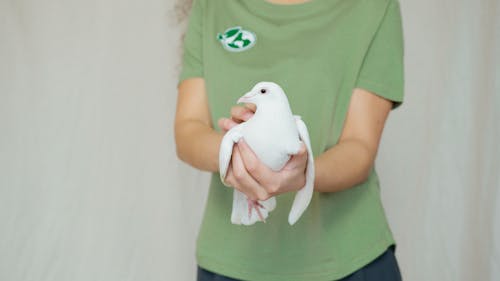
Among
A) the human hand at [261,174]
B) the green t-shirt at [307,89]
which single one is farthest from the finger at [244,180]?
the green t-shirt at [307,89]

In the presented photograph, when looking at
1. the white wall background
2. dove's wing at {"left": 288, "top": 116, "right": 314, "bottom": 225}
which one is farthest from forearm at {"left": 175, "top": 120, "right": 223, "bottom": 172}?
the white wall background

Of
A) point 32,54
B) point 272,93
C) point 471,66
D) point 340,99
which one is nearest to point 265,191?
point 272,93

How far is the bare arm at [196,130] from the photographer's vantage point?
666 millimetres

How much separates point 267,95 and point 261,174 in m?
0.06

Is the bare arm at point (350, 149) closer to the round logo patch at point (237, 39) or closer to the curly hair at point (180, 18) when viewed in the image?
the round logo patch at point (237, 39)

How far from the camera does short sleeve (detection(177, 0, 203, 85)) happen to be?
2.51ft

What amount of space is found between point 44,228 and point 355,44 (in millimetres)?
750

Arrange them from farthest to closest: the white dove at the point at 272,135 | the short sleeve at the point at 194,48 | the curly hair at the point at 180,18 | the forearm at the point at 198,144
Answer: the curly hair at the point at 180,18 → the short sleeve at the point at 194,48 → the forearm at the point at 198,144 → the white dove at the point at 272,135

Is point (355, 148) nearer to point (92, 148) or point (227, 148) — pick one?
point (227, 148)

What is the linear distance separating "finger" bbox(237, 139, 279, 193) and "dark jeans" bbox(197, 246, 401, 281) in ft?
0.55

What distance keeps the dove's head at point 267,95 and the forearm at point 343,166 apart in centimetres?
8

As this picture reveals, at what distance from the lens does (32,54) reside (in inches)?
49.7

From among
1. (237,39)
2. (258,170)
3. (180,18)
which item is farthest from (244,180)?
(180,18)

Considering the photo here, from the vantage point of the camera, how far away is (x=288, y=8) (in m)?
0.75
